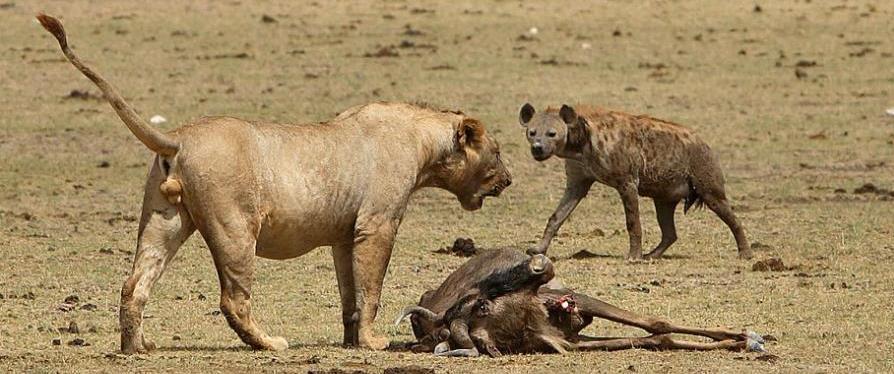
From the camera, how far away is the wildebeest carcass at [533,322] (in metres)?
8.55

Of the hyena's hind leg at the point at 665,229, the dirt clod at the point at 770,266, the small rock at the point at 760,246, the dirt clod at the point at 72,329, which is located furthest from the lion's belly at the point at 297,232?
the small rock at the point at 760,246

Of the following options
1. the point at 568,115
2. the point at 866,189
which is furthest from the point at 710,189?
the point at 866,189

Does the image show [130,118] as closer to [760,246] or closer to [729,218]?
[729,218]

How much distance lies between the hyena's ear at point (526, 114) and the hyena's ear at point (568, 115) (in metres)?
0.28

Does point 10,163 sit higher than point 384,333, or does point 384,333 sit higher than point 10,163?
point 384,333

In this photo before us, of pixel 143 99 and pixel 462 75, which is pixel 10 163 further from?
pixel 462 75

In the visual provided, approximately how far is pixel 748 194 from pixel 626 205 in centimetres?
338

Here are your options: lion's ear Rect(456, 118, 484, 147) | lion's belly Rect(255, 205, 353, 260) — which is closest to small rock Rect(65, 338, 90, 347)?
lion's belly Rect(255, 205, 353, 260)

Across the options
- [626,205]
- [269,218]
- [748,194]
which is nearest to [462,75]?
[748,194]

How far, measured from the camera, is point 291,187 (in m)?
8.73

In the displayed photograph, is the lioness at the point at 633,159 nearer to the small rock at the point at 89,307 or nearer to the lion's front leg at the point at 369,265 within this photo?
the small rock at the point at 89,307

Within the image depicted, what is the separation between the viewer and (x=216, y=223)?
27.5 ft

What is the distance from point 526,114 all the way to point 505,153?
4068mm

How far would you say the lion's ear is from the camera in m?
9.52
